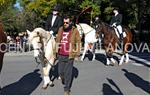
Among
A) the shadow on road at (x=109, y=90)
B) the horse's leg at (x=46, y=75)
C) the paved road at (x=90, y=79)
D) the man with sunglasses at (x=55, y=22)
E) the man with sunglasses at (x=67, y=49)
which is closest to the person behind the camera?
the man with sunglasses at (x=67, y=49)

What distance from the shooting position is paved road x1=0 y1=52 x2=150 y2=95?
12.5m

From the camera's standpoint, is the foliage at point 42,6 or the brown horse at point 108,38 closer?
the brown horse at point 108,38

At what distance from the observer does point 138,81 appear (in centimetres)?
1455

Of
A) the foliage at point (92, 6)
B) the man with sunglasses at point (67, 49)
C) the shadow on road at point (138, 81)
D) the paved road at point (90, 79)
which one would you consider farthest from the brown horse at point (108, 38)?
the foliage at point (92, 6)

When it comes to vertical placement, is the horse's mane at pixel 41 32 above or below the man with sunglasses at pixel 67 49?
above

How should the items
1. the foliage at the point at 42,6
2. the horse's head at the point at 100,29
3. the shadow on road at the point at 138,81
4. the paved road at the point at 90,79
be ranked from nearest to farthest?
the paved road at the point at 90,79 → the shadow on road at the point at 138,81 → the horse's head at the point at 100,29 → the foliage at the point at 42,6

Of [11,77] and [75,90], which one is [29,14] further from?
[75,90]

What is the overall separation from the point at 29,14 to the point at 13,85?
30935 mm

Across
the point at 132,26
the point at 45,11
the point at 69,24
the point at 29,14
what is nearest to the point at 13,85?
the point at 69,24

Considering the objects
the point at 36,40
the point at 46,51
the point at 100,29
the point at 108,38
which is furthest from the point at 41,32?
the point at 108,38

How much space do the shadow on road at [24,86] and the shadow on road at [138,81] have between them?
330cm

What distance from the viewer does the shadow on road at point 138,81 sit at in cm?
1321

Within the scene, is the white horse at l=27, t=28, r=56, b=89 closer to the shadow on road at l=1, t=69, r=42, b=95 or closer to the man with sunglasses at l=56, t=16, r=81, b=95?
the shadow on road at l=1, t=69, r=42, b=95

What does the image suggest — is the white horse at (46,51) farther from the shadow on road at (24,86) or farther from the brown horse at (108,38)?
the brown horse at (108,38)
